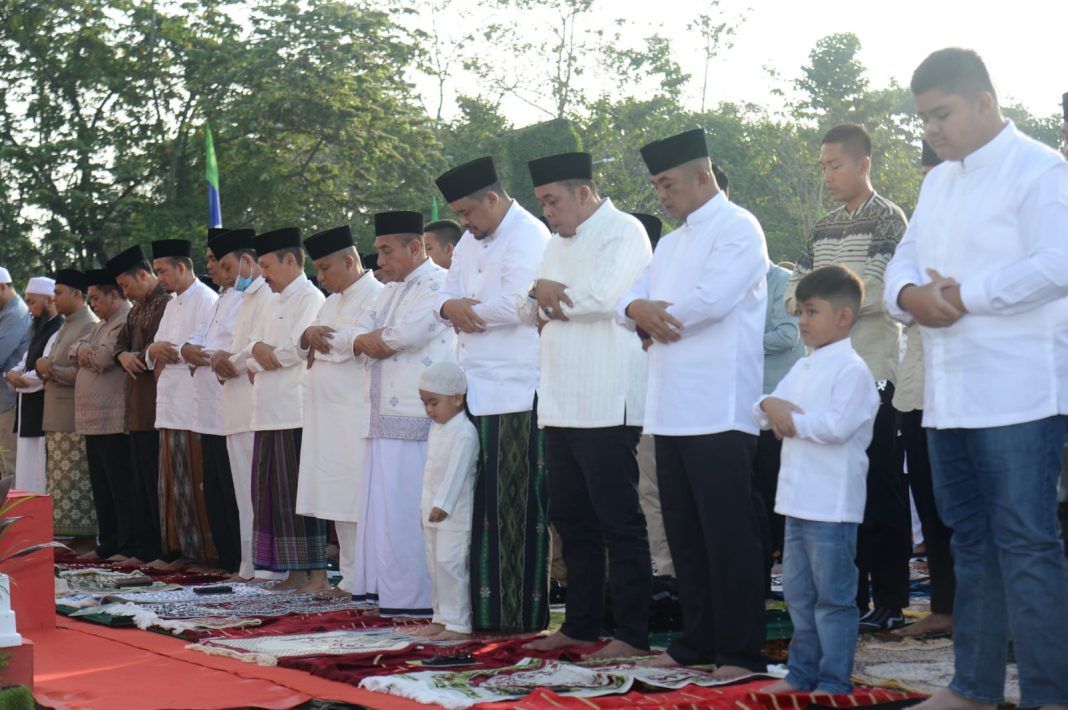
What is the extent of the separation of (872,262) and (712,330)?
106cm

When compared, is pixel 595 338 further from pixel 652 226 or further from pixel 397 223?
pixel 652 226

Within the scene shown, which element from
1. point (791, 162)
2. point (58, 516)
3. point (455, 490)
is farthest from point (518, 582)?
point (791, 162)

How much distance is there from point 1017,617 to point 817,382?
3.43 ft

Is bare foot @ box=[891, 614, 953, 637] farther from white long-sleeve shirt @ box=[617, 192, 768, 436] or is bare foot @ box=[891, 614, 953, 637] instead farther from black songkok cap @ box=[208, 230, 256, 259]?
black songkok cap @ box=[208, 230, 256, 259]

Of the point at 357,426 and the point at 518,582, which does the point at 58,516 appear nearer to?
the point at 357,426

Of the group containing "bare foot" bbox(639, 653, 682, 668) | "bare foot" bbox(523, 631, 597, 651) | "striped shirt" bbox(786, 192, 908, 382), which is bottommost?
"bare foot" bbox(523, 631, 597, 651)

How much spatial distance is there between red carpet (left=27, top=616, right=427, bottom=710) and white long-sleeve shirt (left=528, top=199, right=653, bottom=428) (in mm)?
1423

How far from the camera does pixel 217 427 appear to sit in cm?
896

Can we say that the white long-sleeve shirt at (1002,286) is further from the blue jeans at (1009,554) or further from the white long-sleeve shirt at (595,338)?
the white long-sleeve shirt at (595,338)

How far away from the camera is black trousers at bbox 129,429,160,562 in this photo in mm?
9750

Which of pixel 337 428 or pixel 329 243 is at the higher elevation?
pixel 329 243

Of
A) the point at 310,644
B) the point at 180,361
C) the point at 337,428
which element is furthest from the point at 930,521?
the point at 180,361

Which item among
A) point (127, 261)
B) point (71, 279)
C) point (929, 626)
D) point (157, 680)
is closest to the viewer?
point (157, 680)

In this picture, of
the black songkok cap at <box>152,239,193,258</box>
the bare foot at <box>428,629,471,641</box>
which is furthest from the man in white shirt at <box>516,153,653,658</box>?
the black songkok cap at <box>152,239,193,258</box>
